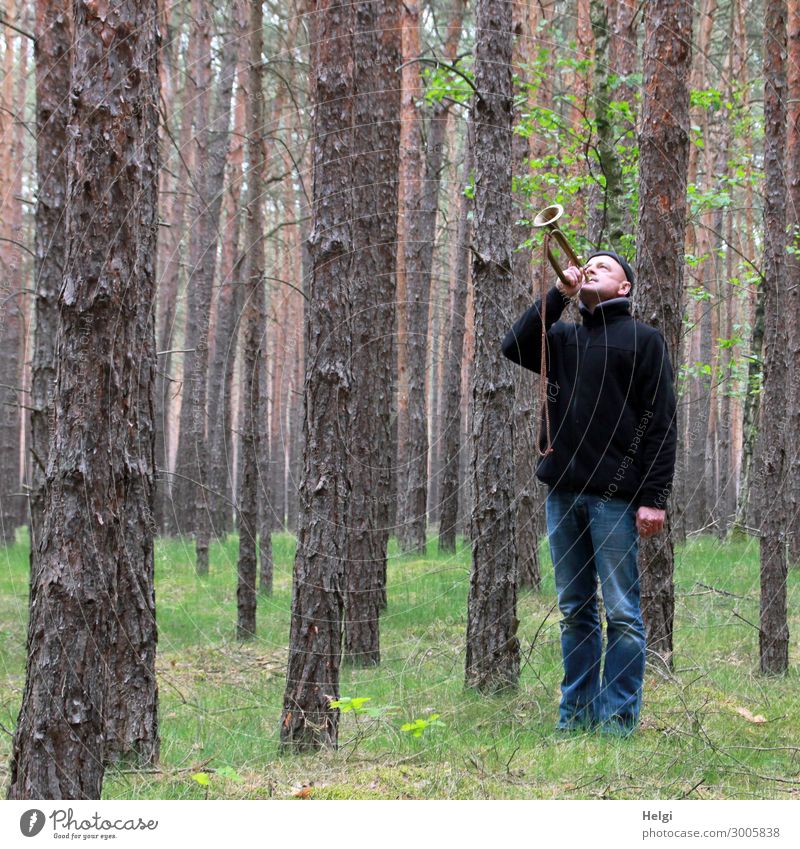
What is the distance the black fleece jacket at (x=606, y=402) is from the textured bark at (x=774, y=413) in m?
1.52

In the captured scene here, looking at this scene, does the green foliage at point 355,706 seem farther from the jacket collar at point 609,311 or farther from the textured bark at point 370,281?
the textured bark at point 370,281

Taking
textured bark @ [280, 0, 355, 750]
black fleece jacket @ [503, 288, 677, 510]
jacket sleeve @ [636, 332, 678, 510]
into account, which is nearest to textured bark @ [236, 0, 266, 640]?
textured bark @ [280, 0, 355, 750]

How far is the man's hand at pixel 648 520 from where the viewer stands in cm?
443

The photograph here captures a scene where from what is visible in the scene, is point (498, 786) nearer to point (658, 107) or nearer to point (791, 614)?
point (658, 107)

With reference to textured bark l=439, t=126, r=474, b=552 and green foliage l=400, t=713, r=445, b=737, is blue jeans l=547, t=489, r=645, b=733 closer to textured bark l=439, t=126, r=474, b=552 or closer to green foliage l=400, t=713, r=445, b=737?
green foliage l=400, t=713, r=445, b=737

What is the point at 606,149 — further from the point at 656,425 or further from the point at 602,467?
the point at 602,467

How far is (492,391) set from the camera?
5.35 meters

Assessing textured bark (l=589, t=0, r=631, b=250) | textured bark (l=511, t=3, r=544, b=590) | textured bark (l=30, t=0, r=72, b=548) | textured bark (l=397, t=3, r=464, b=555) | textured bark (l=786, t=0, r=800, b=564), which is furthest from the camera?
textured bark (l=397, t=3, r=464, b=555)

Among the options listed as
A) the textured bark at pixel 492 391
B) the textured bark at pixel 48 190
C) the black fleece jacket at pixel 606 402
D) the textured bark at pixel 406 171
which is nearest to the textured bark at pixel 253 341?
the textured bark at pixel 48 190

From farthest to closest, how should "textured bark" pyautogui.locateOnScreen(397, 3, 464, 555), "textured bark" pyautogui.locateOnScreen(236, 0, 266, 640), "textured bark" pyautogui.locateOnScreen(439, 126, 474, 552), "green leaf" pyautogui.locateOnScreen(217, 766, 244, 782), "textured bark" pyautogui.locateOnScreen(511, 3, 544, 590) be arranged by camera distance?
"textured bark" pyautogui.locateOnScreen(397, 3, 464, 555) → "textured bark" pyautogui.locateOnScreen(439, 126, 474, 552) → "textured bark" pyautogui.locateOnScreen(511, 3, 544, 590) → "textured bark" pyautogui.locateOnScreen(236, 0, 266, 640) → "green leaf" pyautogui.locateOnScreen(217, 766, 244, 782)

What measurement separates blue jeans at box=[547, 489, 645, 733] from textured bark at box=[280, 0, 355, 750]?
3.64 ft

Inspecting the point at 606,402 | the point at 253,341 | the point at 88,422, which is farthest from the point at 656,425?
the point at 253,341

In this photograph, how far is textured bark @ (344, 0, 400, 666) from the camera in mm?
7047

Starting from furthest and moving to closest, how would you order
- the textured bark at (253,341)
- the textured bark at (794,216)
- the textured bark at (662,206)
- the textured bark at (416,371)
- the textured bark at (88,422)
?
1. the textured bark at (416,371)
2. the textured bark at (794,216)
3. the textured bark at (253,341)
4. the textured bark at (662,206)
5. the textured bark at (88,422)
